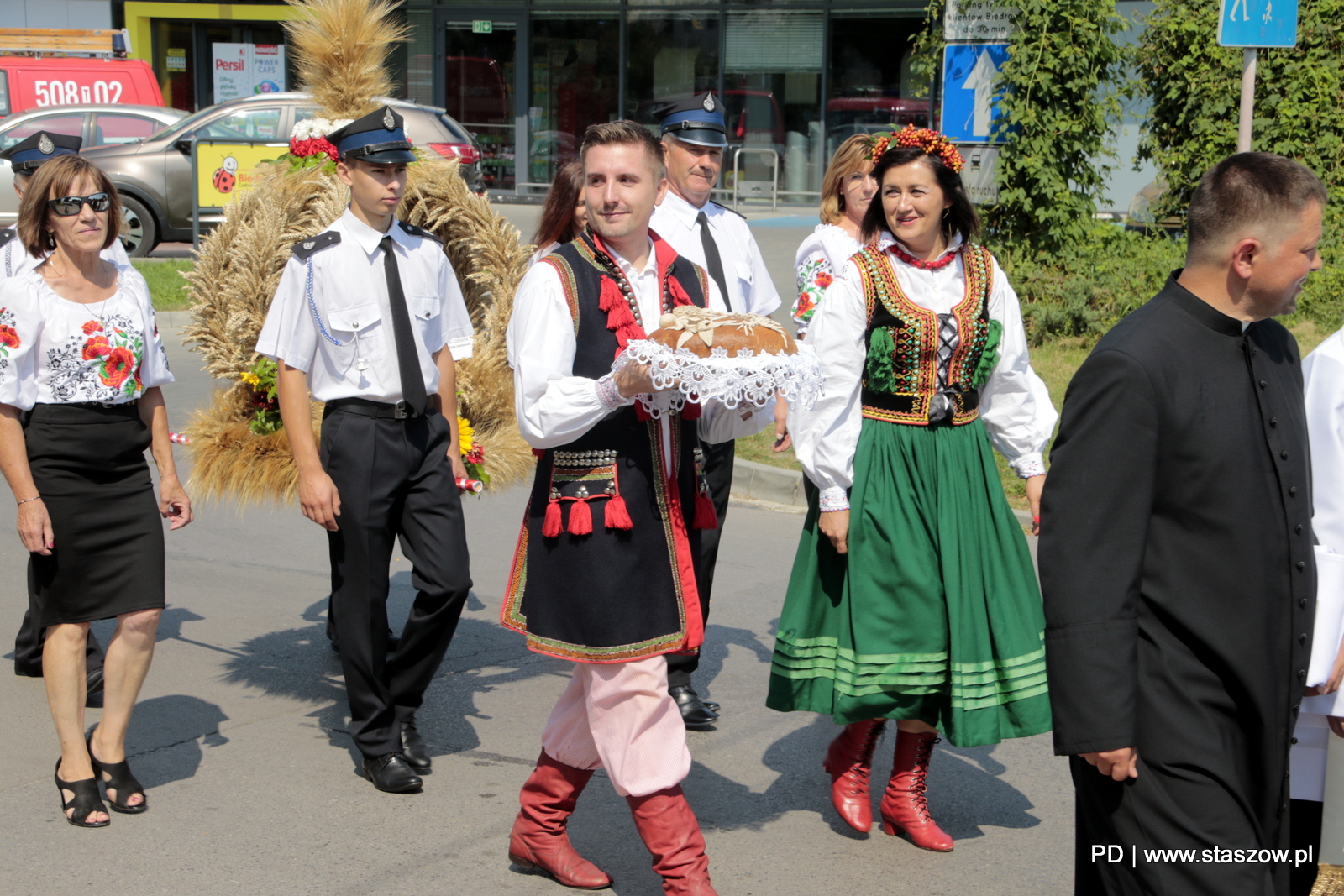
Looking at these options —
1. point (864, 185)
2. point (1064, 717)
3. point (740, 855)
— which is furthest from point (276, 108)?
point (1064, 717)

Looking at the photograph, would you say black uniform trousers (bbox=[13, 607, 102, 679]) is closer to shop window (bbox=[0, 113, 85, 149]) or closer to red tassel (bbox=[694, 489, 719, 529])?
red tassel (bbox=[694, 489, 719, 529])

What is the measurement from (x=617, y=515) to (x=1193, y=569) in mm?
1424

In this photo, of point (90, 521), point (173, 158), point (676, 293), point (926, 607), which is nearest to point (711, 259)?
point (676, 293)

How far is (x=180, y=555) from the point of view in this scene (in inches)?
285

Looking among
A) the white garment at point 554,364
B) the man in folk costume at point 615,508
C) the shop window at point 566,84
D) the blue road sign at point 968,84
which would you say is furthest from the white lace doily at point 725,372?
the shop window at point 566,84

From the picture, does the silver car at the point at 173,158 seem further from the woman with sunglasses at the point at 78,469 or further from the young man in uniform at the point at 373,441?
the woman with sunglasses at the point at 78,469

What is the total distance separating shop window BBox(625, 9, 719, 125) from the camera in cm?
2431

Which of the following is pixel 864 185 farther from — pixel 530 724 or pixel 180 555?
pixel 180 555

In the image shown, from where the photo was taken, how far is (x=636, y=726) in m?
3.43

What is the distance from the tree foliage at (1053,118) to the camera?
11.9 m

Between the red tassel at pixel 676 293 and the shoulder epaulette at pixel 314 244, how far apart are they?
143 centimetres

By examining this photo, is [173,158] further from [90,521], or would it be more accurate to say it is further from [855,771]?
[855,771]

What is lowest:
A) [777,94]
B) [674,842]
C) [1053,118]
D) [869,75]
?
[674,842]

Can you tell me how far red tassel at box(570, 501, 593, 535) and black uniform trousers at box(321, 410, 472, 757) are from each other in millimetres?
1114
